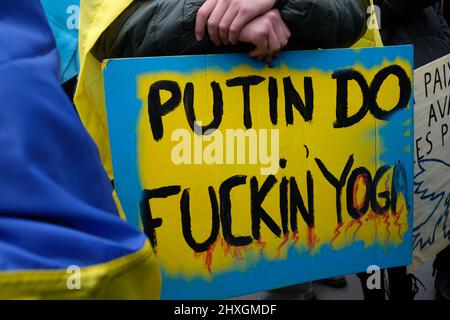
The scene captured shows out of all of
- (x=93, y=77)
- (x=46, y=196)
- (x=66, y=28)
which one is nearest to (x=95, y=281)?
(x=46, y=196)

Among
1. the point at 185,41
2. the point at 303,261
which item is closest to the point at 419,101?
the point at 303,261

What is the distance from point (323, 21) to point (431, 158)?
69 cm

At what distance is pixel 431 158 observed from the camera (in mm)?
1701

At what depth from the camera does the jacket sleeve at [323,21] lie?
3.95ft

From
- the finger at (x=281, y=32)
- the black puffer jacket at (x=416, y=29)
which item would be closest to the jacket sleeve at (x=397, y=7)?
the black puffer jacket at (x=416, y=29)

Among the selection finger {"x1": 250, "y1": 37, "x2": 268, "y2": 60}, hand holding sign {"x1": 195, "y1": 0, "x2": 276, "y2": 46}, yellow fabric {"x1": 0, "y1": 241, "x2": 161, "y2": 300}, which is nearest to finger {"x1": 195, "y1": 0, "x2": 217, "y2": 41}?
hand holding sign {"x1": 195, "y1": 0, "x2": 276, "y2": 46}

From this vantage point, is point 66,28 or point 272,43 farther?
point 66,28

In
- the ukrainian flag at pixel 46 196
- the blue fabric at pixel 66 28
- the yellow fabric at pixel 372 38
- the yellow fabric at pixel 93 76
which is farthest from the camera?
the blue fabric at pixel 66 28

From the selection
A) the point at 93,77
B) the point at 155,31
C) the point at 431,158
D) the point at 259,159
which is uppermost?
the point at 155,31

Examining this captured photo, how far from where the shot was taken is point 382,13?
1834mm

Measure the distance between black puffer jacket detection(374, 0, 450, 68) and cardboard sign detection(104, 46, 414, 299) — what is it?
0.53 meters

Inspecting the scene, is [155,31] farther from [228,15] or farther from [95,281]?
[95,281]

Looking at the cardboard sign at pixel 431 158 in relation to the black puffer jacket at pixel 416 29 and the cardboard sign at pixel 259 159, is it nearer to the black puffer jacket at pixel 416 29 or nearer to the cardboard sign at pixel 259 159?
the black puffer jacket at pixel 416 29

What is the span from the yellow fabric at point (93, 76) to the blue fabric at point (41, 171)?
2.19ft
